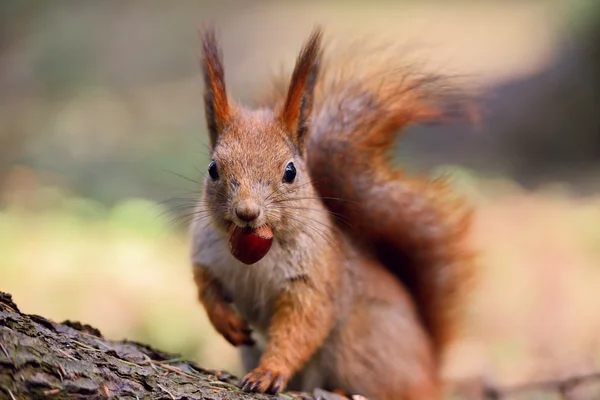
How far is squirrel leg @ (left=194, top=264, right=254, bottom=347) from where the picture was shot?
1.90 meters

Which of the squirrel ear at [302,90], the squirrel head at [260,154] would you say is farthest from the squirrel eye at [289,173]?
the squirrel ear at [302,90]

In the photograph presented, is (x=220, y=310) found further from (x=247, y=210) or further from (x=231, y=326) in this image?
(x=247, y=210)

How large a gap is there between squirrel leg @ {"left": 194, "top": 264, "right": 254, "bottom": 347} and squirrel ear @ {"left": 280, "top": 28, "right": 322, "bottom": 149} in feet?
1.53

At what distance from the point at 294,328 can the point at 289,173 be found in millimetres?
432

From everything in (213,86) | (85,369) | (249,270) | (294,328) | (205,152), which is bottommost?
(85,369)

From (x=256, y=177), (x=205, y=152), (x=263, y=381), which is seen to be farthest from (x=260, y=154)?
(x=205, y=152)

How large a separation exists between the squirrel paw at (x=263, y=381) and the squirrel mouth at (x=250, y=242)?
29 cm

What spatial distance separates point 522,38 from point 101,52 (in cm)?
368

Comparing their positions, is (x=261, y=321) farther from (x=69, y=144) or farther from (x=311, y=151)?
(x=69, y=144)

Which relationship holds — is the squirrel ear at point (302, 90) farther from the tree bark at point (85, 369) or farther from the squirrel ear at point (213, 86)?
the tree bark at point (85, 369)

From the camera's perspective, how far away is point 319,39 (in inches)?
68.3

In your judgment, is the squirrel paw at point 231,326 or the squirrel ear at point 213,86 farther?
the squirrel paw at point 231,326

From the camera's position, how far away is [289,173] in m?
1.78

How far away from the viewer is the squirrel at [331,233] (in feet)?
5.75
